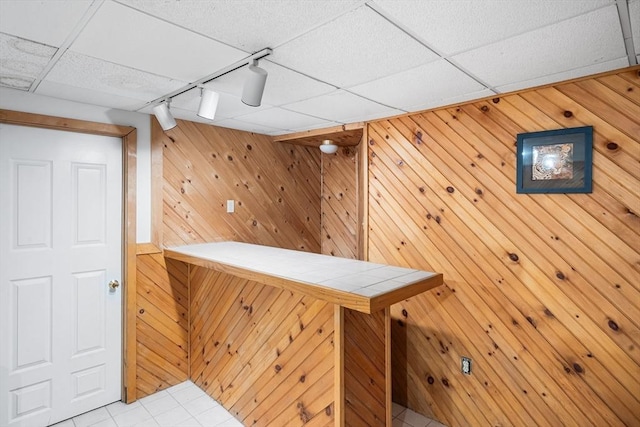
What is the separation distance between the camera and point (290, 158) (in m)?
Answer: 4.16

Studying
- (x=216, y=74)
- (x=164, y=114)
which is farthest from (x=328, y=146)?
(x=216, y=74)

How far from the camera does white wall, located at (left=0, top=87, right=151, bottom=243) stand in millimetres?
2354

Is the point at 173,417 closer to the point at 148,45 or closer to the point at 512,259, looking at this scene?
the point at 148,45

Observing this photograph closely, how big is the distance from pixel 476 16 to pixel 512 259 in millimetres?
1648

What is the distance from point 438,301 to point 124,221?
2.74 m

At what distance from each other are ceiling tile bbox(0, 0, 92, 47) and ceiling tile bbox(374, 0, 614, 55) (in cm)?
121

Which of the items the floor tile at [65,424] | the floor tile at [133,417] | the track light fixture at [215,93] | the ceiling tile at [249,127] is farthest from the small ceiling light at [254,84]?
the floor tile at [65,424]

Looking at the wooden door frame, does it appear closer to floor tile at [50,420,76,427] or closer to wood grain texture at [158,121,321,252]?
wood grain texture at [158,121,321,252]

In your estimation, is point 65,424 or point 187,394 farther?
point 187,394

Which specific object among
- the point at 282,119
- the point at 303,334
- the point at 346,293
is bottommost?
the point at 303,334

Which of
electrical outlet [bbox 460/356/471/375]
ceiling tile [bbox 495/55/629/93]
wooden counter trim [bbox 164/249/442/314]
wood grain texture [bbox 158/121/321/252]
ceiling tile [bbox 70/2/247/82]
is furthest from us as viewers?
wood grain texture [bbox 158/121/321/252]

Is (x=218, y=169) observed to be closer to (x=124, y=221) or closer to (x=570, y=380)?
Answer: (x=124, y=221)

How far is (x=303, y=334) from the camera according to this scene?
210 cm

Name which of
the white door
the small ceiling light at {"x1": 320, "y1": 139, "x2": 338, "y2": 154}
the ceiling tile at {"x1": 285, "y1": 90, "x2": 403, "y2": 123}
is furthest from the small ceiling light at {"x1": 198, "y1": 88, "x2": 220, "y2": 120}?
the small ceiling light at {"x1": 320, "y1": 139, "x2": 338, "y2": 154}
